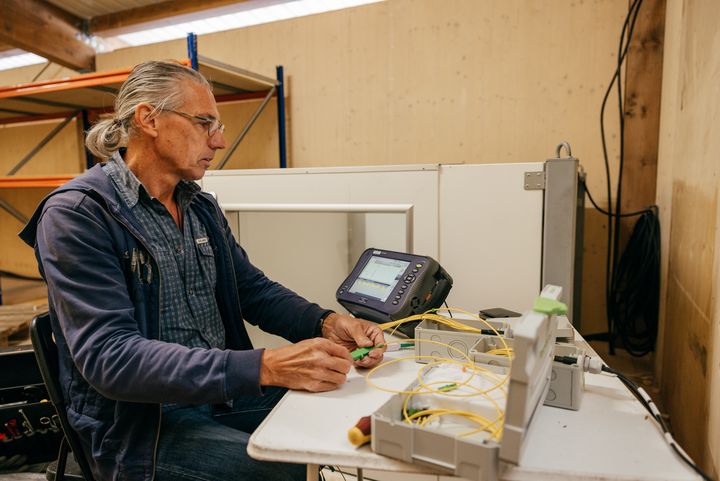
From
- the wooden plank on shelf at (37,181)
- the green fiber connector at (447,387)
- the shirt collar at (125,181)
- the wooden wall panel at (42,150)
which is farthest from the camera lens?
the wooden wall panel at (42,150)

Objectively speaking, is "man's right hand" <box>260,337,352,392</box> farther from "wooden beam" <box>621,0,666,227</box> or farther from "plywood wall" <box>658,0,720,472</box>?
"wooden beam" <box>621,0,666,227</box>

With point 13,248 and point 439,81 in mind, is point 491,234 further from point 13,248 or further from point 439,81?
point 13,248

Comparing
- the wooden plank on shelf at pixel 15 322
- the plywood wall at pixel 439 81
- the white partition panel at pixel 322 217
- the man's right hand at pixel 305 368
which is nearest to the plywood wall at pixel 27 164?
the wooden plank on shelf at pixel 15 322

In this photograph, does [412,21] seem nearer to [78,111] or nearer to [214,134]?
[214,134]

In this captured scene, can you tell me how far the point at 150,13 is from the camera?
2.90 m

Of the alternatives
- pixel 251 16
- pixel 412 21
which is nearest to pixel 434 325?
pixel 412 21

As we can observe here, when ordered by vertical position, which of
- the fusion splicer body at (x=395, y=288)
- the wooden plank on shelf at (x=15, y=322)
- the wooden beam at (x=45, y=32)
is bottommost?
the wooden plank on shelf at (x=15, y=322)

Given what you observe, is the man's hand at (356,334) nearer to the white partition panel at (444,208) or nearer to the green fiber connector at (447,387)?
the green fiber connector at (447,387)

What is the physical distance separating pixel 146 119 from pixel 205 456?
2.51ft

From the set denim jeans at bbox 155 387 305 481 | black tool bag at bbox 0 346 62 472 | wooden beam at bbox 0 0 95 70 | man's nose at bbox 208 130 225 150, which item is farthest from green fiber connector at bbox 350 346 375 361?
wooden beam at bbox 0 0 95 70

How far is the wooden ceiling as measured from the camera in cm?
267

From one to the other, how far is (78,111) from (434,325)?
10.3 feet

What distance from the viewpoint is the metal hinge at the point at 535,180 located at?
1.31 m

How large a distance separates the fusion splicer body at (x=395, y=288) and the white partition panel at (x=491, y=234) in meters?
0.25
